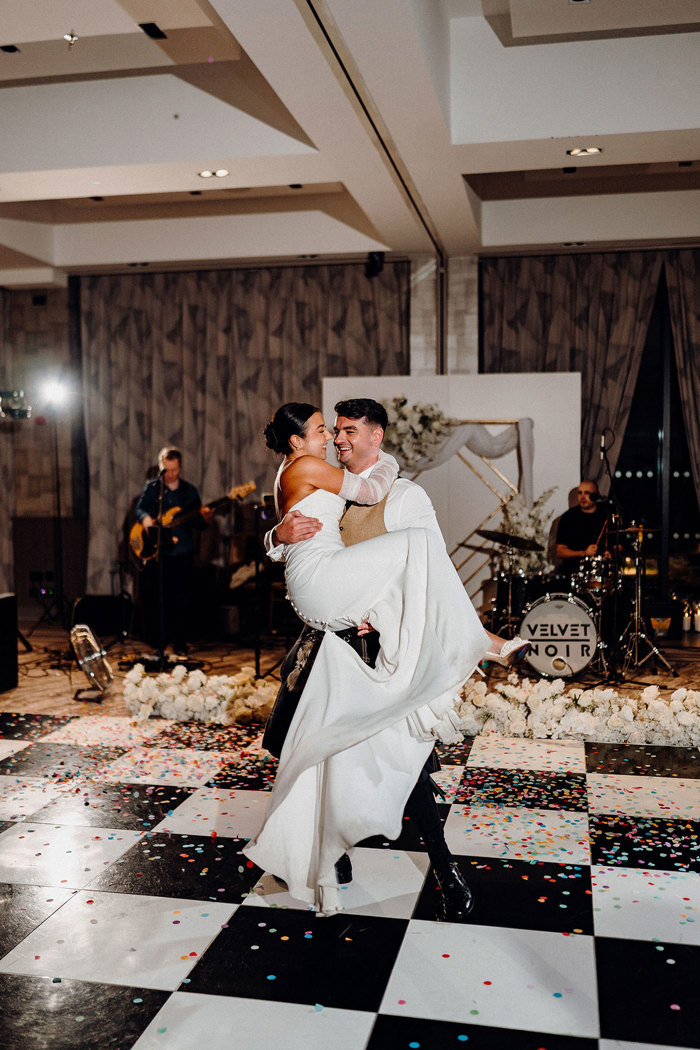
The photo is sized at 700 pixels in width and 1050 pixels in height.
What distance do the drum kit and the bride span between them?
3.42 metres

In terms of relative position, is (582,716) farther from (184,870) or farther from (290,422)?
(290,422)

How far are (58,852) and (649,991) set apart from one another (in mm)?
2085

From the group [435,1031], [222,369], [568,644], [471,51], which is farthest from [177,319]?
[435,1031]

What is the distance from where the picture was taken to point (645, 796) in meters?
4.05

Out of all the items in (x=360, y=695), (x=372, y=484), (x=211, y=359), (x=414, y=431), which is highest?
(x=211, y=359)

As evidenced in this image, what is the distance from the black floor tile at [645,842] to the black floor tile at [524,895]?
0.60 feet

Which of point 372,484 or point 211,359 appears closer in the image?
point 372,484

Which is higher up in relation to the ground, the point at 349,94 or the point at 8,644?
the point at 349,94

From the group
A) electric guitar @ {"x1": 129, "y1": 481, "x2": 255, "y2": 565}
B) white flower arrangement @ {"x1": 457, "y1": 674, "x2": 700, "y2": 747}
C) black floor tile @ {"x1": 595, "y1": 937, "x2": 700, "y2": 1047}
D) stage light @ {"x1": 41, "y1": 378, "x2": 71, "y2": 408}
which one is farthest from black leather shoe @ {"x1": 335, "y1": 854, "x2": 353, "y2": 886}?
stage light @ {"x1": 41, "y1": 378, "x2": 71, "y2": 408}

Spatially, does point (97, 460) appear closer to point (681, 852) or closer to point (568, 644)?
point (568, 644)

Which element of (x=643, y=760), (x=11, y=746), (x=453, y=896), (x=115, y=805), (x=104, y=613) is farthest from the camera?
(x=104, y=613)

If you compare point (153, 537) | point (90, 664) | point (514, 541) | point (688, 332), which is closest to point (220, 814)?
point (90, 664)

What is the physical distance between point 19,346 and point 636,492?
614 cm

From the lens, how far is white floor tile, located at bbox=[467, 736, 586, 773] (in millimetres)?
4457
